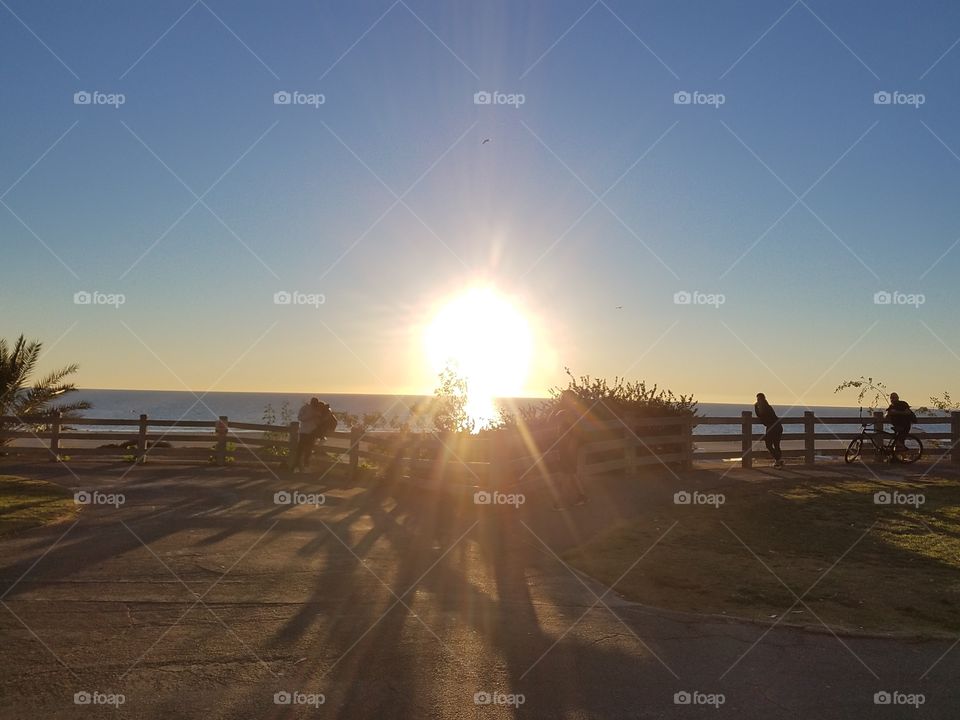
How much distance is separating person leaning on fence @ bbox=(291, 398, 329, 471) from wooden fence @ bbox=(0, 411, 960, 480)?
43 cm

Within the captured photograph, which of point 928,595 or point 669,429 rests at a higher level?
point 669,429

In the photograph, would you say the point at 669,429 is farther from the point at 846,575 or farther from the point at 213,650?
the point at 213,650

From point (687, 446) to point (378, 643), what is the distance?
55.2 ft

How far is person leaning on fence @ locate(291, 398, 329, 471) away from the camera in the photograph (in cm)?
2284

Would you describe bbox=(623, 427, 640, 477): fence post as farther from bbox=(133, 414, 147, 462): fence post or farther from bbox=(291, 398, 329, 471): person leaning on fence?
bbox=(133, 414, 147, 462): fence post

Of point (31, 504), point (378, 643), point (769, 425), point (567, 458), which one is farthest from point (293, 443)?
point (378, 643)

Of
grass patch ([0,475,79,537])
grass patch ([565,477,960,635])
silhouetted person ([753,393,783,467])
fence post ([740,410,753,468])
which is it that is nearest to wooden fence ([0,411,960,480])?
fence post ([740,410,753,468])

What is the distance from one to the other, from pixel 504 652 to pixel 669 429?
16859 mm

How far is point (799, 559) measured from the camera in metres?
11.2

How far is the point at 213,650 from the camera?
668 centimetres

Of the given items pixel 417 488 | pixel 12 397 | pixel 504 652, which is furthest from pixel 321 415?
pixel 504 652

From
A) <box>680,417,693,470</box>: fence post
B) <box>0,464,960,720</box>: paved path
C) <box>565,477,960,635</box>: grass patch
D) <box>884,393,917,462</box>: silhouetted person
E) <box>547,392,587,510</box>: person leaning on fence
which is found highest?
<box>884,393,917,462</box>: silhouetted person

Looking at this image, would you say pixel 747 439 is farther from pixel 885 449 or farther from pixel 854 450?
pixel 885 449

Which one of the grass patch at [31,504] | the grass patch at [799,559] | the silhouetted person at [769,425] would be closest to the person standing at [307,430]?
the grass patch at [31,504]
